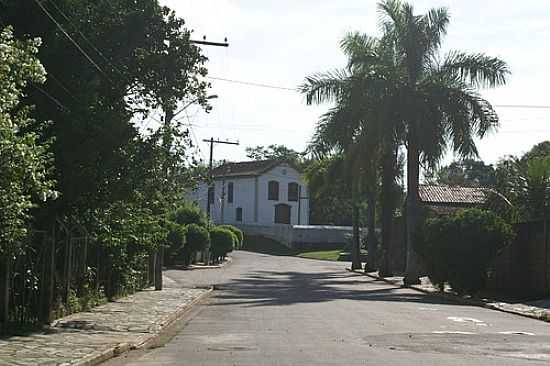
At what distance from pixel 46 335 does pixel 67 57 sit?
6.00 meters

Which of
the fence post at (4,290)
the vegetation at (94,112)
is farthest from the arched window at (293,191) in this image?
the fence post at (4,290)

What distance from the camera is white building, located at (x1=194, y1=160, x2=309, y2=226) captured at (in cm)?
10088

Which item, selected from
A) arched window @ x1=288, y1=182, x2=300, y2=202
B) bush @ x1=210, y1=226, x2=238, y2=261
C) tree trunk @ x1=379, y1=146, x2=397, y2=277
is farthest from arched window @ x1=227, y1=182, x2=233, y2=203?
tree trunk @ x1=379, y1=146, x2=397, y2=277

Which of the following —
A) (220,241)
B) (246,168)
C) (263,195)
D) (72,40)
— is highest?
(246,168)

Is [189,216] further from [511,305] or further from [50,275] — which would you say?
[50,275]

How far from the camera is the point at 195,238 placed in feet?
184

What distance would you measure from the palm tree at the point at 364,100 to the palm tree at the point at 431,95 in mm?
618

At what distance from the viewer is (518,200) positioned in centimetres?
3825

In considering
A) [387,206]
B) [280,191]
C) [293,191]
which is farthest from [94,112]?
[293,191]

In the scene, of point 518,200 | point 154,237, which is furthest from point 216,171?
point 154,237

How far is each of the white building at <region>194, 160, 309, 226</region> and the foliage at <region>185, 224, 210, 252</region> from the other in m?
42.1

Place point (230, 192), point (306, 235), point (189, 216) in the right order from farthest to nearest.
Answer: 1. point (230, 192)
2. point (306, 235)
3. point (189, 216)

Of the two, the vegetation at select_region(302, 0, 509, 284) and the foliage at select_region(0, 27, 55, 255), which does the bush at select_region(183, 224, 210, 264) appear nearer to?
the vegetation at select_region(302, 0, 509, 284)

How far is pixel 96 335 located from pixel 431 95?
2591cm
